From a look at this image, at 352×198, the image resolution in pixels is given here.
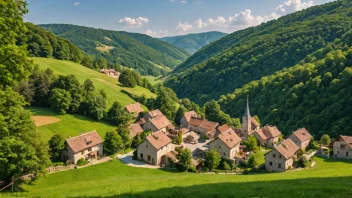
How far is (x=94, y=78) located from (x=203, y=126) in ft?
185

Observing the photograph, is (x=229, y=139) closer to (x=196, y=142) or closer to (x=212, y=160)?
(x=212, y=160)

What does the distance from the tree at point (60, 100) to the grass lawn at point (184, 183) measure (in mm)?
28423

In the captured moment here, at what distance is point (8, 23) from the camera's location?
20578mm

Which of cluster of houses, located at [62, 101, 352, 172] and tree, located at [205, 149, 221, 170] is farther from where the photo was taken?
tree, located at [205, 149, 221, 170]

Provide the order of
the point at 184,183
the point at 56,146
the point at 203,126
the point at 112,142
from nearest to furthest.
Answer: the point at 184,183, the point at 56,146, the point at 112,142, the point at 203,126

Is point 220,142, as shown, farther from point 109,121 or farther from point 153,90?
point 153,90

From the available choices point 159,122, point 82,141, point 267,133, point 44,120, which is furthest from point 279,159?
point 44,120

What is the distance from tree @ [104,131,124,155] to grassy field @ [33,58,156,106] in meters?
37.0

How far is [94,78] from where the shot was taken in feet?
399

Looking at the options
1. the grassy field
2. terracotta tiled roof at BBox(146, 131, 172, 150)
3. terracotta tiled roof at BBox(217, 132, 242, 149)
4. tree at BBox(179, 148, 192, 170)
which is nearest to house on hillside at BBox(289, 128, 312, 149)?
terracotta tiled roof at BBox(217, 132, 242, 149)

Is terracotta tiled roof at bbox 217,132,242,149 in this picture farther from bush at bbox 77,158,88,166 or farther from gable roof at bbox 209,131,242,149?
bush at bbox 77,158,88,166

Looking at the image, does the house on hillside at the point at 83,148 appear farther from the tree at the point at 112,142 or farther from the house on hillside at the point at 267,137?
the house on hillside at the point at 267,137

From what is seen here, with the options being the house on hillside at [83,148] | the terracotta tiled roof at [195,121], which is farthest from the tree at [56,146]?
the terracotta tiled roof at [195,121]

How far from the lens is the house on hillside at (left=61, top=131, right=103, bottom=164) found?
58.4m
